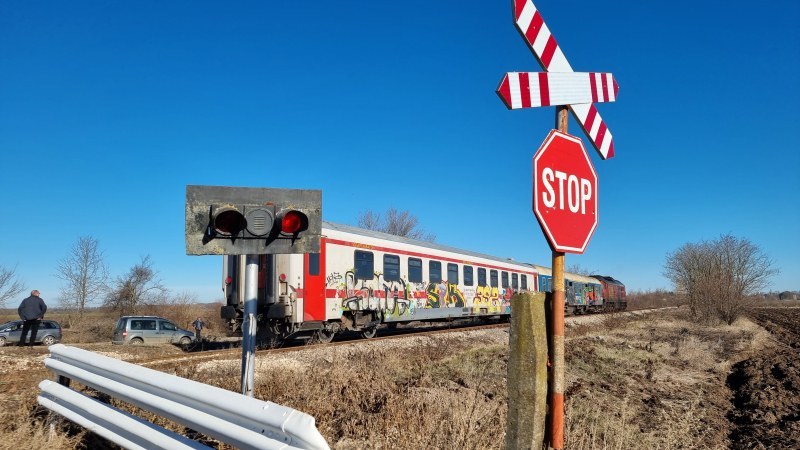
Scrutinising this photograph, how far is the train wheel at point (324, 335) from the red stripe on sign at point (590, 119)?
1025 centimetres

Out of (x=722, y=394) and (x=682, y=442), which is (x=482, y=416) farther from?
(x=722, y=394)

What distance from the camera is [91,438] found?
448 centimetres

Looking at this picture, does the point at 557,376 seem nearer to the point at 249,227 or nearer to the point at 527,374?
the point at 527,374

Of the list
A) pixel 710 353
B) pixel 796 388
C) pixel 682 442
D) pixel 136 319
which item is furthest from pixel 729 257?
pixel 136 319

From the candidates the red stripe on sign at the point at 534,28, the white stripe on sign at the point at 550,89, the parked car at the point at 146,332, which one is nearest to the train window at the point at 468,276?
the parked car at the point at 146,332

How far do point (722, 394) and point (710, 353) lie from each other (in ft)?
20.0

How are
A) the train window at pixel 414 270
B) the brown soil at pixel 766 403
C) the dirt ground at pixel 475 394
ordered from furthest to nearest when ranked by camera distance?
the train window at pixel 414 270 → the brown soil at pixel 766 403 → the dirt ground at pixel 475 394

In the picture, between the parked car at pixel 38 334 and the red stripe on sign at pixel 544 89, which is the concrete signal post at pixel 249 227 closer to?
the red stripe on sign at pixel 544 89

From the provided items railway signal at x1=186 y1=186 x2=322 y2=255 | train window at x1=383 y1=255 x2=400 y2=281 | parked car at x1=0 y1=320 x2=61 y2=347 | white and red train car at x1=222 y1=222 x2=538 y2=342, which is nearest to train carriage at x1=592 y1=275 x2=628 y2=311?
white and red train car at x1=222 y1=222 x2=538 y2=342

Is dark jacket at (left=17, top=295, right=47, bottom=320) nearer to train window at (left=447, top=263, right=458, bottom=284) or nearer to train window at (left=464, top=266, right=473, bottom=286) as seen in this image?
train window at (left=447, top=263, right=458, bottom=284)

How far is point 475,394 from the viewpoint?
4984 mm

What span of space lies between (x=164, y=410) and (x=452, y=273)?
14803 mm

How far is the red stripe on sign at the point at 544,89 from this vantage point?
2.82 metres

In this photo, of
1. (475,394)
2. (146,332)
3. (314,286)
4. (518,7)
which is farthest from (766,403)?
(146,332)
